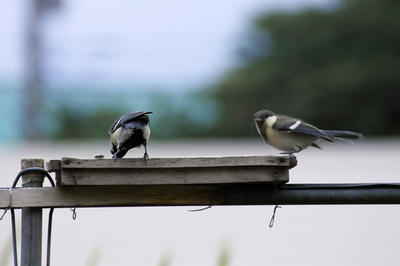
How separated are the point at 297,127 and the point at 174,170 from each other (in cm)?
177

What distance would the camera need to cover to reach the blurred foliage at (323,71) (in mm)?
25312

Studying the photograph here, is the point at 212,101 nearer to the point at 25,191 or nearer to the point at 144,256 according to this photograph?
the point at 144,256

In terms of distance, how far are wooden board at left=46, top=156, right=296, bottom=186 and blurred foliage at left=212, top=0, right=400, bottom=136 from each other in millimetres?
21978

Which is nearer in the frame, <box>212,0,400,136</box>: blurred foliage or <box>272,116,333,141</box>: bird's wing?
<box>272,116,333,141</box>: bird's wing

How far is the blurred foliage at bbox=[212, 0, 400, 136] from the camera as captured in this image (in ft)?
83.0

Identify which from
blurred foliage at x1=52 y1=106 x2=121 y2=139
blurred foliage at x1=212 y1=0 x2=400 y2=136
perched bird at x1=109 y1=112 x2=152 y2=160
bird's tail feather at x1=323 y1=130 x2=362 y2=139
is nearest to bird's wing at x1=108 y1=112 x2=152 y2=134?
perched bird at x1=109 y1=112 x2=152 y2=160

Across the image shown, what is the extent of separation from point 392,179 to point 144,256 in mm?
4454

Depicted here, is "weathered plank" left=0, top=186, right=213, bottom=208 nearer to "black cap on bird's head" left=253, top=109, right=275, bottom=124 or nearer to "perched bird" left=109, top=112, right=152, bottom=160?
"perched bird" left=109, top=112, right=152, bottom=160

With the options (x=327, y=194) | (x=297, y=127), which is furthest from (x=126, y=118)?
(x=297, y=127)

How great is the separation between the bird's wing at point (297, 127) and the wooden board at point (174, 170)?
1537 millimetres

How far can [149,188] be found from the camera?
10.2 ft

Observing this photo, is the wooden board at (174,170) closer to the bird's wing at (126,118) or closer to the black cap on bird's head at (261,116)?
the bird's wing at (126,118)

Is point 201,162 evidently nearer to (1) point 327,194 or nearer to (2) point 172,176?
(2) point 172,176

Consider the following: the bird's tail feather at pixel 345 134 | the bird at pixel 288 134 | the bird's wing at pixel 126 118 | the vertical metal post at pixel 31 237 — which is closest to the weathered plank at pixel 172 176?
the vertical metal post at pixel 31 237
